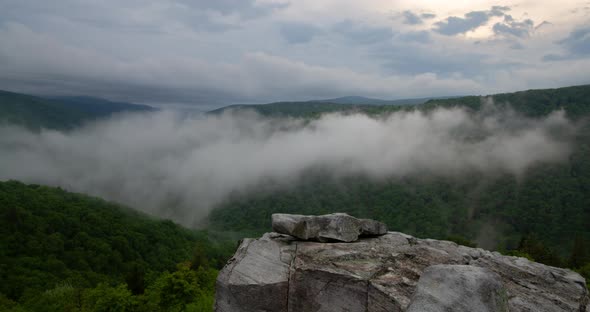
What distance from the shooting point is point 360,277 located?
14.1 metres

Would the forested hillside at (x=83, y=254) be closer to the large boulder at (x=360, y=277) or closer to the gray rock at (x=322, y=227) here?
the gray rock at (x=322, y=227)

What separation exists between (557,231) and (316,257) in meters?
221

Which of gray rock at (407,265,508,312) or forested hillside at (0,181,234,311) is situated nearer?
gray rock at (407,265,508,312)

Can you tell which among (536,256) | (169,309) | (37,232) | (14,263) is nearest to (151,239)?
(37,232)

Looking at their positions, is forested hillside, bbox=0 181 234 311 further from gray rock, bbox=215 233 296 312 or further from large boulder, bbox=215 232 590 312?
large boulder, bbox=215 232 590 312

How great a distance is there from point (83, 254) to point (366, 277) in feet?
511

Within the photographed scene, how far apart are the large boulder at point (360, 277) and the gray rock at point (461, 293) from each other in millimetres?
153

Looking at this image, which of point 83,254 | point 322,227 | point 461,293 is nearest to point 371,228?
point 322,227

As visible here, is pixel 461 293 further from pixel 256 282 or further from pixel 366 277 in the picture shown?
pixel 256 282

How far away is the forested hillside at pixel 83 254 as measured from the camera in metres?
63.3

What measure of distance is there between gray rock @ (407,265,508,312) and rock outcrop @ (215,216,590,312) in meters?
0.04

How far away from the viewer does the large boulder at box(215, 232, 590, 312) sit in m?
13.3

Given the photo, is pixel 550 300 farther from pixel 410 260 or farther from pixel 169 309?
pixel 169 309

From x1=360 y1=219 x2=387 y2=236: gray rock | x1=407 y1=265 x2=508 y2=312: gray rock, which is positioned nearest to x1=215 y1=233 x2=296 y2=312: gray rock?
x1=360 y1=219 x2=387 y2=236: gray rock
